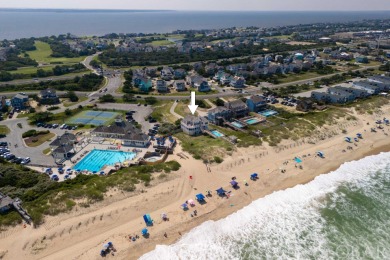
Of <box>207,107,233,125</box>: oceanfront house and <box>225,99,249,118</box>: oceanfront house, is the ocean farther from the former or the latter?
<box>225,99,249,118</box>: oceanfront house

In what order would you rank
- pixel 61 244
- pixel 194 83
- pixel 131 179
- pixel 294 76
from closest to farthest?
pixel 61 244
pixel 131 179
pixel 194 83
pixel 294 76

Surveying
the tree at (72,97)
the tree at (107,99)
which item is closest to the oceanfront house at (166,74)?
the tree at (107,99)

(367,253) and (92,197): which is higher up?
(92,197)

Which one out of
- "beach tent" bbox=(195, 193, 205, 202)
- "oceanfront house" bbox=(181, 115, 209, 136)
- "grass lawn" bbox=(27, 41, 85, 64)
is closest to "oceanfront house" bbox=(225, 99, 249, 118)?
"oceanfront house" bbox=(181, 115, 209, 136)

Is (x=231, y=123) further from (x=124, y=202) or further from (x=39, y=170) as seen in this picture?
(x=39, y=170)

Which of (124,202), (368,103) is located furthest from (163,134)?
(368,103)

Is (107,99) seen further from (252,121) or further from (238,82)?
(252,121)

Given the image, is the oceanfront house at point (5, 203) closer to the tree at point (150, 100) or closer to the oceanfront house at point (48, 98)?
the tree at point (150, 100)

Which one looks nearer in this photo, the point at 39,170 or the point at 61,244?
the point at 61,244
